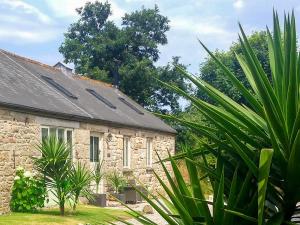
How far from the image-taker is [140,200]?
22.0 meters

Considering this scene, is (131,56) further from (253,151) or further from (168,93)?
(253,151)

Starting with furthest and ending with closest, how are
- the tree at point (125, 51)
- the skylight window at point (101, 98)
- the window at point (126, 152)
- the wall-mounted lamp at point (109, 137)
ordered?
the tree at point (125, 51), the skylight window at point (101, 98), the window at point (126, 152), the wall-mounted lamp at point (109, 137)

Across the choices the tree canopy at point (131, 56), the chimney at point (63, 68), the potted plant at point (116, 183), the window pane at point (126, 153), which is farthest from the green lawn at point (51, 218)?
the tree canopy at point (131, 56)

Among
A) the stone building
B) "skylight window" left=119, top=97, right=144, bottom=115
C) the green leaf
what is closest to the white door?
the stone building

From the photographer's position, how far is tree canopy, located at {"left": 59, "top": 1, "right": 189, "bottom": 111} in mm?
40062

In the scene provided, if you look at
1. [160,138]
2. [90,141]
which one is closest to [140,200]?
[90,141]

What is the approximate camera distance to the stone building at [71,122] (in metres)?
15.6

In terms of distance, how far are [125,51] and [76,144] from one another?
2329 centimetres

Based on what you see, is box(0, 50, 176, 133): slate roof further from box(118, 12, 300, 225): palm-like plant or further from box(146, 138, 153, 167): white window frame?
box(118, 12, 300, 225): palm-like plant

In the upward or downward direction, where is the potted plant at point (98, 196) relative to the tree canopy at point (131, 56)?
downward

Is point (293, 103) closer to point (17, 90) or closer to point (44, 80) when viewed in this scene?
point (17, 90)

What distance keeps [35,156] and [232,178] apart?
545 inches

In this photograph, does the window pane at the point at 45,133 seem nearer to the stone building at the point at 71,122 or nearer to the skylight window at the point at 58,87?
the stone building at the point at 71,122

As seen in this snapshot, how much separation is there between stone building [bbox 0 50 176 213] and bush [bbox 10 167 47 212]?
203 mm
